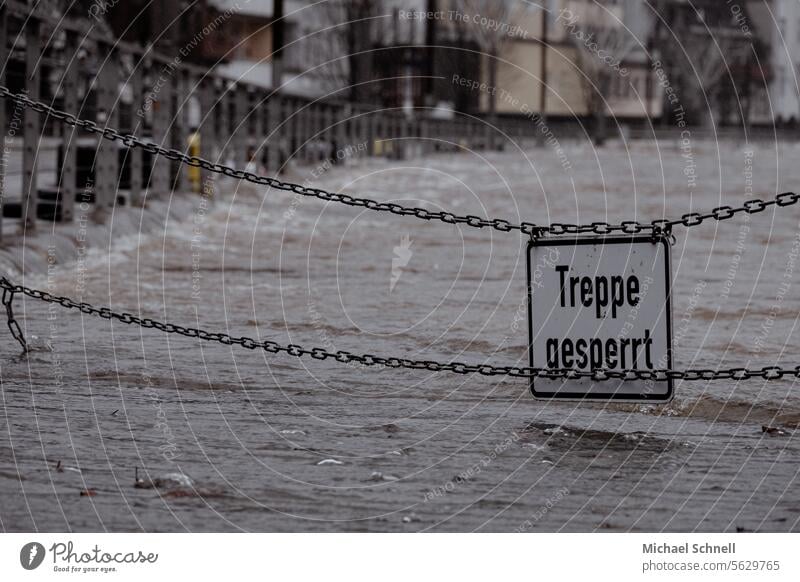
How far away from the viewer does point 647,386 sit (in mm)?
5906

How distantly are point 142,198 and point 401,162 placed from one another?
25462 mm

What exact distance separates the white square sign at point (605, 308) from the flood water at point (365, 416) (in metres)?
0.22

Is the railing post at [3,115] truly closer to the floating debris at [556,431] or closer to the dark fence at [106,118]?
the dark fence at [106,118]

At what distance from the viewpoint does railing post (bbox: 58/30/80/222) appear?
1268cm

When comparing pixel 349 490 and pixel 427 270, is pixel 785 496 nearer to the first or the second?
pixel 349 490

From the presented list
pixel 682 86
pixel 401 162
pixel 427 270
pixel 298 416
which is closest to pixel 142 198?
pixel 427 270

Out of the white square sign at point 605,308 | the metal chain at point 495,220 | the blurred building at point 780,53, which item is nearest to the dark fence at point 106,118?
the metal chain at point 495,220

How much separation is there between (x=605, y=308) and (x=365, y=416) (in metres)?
0.96

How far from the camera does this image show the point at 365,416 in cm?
615

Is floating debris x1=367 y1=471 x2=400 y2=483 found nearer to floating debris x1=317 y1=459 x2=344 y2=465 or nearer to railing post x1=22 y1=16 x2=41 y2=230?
floating debris x1=317 y1=459 x2=344 y2=465

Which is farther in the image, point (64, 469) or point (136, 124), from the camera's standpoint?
point (136, 124)

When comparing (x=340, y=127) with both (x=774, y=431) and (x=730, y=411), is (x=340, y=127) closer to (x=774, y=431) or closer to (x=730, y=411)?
(x=730, y=411)

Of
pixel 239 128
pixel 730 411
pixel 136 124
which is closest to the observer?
pixel 730 411
